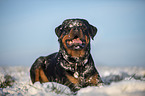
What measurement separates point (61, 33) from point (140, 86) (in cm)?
238

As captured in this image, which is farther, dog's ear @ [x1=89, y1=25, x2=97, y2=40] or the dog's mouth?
dog's ear @ [x1=89, y1=25, x2=97, y2=40]

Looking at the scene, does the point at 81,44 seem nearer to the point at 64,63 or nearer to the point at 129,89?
the point at 64,63

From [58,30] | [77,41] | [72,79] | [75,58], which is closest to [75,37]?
[77,41]

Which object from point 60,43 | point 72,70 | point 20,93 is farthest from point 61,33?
point 20,93

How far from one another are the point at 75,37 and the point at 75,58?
487 mm

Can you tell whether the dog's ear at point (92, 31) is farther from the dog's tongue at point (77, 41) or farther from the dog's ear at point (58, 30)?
the dog's ear at point (58, 30)

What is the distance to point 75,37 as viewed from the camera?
3.80 meters

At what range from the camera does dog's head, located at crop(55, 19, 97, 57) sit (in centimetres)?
373

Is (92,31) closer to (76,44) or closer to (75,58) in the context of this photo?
(76,44)

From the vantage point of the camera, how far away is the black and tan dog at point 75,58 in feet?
12.3

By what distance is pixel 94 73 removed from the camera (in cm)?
393

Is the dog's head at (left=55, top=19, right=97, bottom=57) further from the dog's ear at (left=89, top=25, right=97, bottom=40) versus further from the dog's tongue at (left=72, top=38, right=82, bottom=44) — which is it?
the dog's ear at (left=89, top=25, right=97, bottom=40)

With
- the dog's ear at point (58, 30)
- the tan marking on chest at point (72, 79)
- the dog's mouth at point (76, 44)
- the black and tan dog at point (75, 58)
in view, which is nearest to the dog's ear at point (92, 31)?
the black and tan dog at point (75, 58)

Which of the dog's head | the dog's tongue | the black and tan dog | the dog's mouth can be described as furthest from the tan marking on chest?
the dog's tongue
